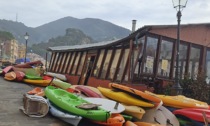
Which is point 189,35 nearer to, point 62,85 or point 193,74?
point 193,74

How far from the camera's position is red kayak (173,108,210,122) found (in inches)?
292

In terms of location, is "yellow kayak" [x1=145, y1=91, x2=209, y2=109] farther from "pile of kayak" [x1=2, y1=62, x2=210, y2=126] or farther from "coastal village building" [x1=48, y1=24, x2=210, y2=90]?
"coastal village building" [x1=48, y1=24, x2=210, y2=90]

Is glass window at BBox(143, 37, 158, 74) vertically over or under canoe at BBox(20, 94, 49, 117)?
over

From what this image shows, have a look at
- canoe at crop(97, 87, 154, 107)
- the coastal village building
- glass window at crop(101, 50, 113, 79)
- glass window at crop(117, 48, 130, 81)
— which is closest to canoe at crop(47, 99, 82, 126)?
canoe at crop(97, 87, 154, 107)

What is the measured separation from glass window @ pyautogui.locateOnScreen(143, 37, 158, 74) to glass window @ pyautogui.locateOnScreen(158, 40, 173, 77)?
0.41 metres

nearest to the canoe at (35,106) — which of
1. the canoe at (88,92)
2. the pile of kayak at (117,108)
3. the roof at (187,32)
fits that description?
the pile of kayak at (117,108)

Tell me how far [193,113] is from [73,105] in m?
3.31

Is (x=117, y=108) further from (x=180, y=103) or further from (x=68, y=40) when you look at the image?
(x=68, y=40)

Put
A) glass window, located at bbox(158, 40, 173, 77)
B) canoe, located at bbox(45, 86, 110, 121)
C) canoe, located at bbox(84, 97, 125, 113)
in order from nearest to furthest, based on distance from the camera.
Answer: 1. canoe, located at bbox(45, 86, 110, 121)
2. canoe, located at bbox(84, 97, 125, 113)
3. glass window, located at bbox(158, 40, 173, 77)

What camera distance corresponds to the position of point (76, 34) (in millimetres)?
137500

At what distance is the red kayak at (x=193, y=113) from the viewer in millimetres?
7406

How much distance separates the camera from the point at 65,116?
6.50m

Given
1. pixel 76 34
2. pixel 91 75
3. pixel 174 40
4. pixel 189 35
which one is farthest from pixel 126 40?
pixel 76 34

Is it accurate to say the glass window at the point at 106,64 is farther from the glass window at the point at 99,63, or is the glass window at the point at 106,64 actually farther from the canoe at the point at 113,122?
the canoe at the point at 113,122
